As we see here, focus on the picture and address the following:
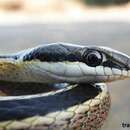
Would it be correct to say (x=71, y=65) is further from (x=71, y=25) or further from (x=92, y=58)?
(x=71, y=25)

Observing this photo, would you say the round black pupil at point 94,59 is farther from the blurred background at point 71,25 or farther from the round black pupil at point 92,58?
the blurred background at point 71,25

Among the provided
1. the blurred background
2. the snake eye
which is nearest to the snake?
the snake eye

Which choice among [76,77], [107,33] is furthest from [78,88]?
[107,33]

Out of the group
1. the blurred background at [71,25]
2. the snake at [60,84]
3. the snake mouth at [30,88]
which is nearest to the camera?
the snake at [60,84]

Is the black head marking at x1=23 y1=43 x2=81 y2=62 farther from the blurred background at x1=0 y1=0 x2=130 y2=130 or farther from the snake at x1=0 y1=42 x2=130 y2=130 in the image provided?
the blurred background at x1=0 y1=0 x2=130 y2=130

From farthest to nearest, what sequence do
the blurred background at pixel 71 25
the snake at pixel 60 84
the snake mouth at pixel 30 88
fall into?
the blurred background at pixel 71 25
the snake mouth at pixel 30 88
the snake at pixel 60 84

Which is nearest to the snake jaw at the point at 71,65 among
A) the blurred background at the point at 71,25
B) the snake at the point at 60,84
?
the snake at the point at 60,84
